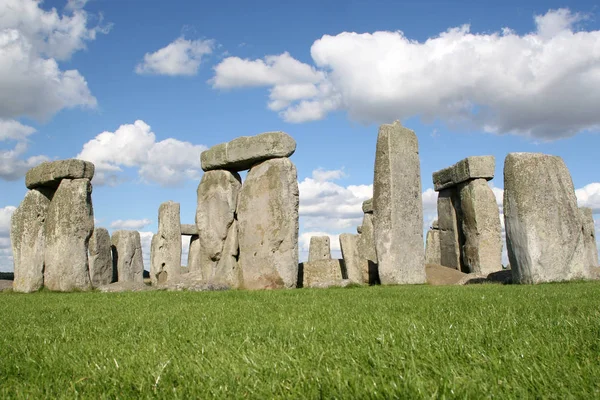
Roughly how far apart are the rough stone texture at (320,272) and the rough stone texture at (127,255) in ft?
30.2

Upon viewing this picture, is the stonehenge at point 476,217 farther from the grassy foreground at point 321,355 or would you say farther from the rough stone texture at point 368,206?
the grassy foreground at point 321,355

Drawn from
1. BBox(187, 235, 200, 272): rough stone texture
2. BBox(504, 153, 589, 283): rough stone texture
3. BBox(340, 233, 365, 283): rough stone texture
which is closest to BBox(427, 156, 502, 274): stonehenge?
BBox(340, 233, 365, 283): rough stone texture

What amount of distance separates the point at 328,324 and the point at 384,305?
1605 mm

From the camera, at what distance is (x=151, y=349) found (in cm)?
350

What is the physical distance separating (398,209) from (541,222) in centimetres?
300

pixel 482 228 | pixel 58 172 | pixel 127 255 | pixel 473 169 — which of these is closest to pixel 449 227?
pixel 482 228

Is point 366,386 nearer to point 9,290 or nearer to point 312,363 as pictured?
point 312,363

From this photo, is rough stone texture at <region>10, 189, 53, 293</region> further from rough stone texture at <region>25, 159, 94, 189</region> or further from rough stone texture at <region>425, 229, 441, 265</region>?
rough stone texture at <region>425, 229, 441, 265</region>

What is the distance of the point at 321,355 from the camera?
2934 mm

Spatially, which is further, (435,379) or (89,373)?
(89,373)

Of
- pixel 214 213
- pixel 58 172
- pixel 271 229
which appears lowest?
pixel 271 229

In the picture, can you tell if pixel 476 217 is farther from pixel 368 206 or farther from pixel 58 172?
pixel 58 172

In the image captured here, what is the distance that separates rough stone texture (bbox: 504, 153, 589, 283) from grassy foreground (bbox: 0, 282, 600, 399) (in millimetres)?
5608

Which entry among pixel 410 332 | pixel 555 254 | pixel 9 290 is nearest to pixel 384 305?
pixel 410 332
